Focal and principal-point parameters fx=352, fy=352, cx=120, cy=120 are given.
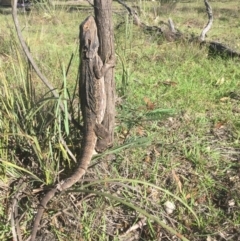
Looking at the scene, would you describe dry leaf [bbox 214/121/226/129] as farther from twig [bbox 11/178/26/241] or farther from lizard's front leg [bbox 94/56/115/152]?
twig [bbox 11/178/26/241]

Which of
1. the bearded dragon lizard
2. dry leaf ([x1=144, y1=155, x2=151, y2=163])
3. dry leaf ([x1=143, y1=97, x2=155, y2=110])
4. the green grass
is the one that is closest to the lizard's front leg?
the bearded dragon lizard

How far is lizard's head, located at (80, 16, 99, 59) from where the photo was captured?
1926mm

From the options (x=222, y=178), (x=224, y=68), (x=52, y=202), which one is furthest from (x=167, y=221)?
(x=224, y=68)

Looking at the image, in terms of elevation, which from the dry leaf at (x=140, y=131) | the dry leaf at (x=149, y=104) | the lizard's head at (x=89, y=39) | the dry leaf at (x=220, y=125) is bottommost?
the dry leaf at (x=140, y=131)

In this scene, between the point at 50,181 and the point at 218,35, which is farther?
the point at 218,35

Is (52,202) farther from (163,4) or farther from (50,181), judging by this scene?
(163,4)

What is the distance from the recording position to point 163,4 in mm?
7992

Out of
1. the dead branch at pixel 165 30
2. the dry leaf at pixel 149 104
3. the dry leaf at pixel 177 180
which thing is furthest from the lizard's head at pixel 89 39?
the dead branch at pixel 165 30

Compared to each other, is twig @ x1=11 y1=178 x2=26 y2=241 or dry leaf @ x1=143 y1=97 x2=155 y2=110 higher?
dry leaf @ x1=143 y1=97 x2=155 y2=110

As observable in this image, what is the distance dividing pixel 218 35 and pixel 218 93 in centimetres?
277

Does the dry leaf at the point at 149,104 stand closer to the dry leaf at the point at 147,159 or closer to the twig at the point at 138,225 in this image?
the dry leaf at the point at 147,159

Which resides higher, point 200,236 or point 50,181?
point 50,181

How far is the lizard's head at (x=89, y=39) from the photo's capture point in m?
1.93

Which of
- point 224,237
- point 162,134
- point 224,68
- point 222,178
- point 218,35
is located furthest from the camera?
point 218,35
